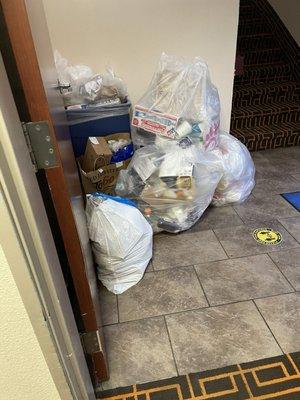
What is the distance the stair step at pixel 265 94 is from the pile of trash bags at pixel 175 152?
59.6 inches

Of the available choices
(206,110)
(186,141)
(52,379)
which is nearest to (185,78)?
(206,110)

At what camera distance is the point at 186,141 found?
1.96 metres

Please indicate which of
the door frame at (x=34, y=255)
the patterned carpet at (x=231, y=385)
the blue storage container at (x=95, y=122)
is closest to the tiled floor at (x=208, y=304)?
the patterned carpet at (x=231, y=385)

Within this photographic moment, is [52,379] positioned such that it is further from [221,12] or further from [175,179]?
[221,12]

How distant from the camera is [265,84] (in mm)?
3557

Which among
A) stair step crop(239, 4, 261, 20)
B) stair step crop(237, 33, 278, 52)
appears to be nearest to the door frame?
stair step crop(237, 33, 278, 52)

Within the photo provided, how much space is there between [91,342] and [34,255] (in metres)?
0.64

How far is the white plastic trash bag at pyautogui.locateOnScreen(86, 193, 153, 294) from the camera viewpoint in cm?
148

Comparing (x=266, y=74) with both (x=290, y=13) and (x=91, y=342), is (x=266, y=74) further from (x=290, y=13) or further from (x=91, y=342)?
(x=91, y=342)

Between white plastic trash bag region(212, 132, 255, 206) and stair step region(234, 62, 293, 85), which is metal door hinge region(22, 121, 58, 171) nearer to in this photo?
white plastic trash bag region(212, 132, 255, 206)

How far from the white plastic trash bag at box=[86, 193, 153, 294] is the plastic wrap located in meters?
0.27

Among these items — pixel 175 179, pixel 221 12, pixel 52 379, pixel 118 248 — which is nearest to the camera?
pixel 52 379

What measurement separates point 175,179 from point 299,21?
3.25 metres

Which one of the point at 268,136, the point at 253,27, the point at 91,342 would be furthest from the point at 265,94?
the point at 91,342
